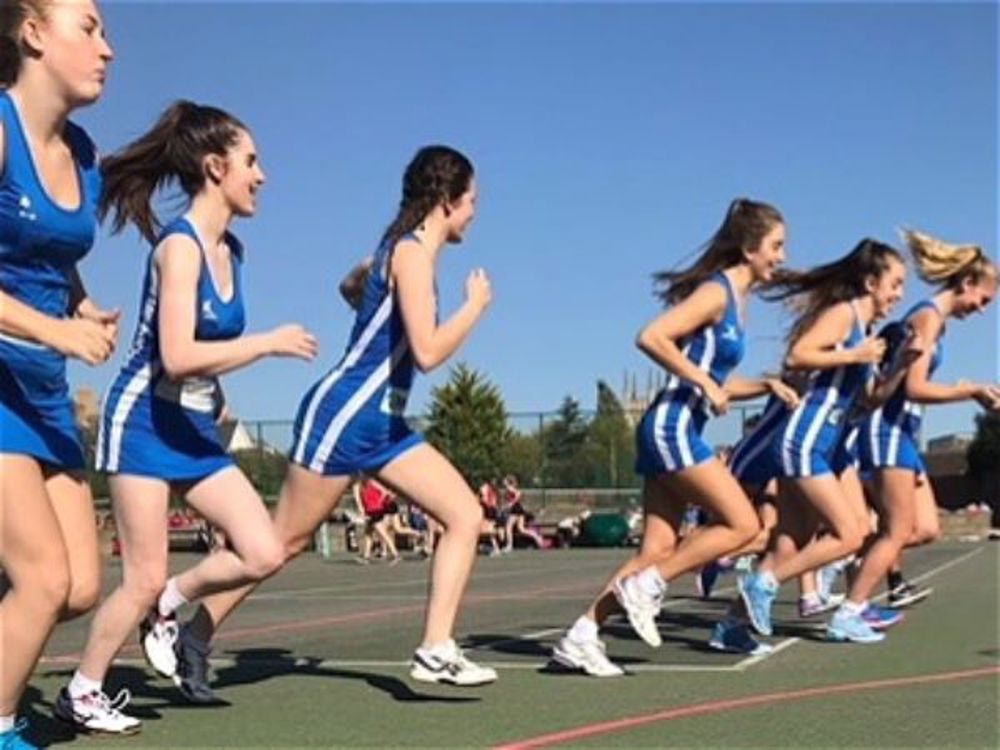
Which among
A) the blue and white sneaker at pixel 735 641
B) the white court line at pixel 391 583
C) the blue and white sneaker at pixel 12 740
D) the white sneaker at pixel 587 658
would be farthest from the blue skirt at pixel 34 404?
the white court line at pixel 391 583

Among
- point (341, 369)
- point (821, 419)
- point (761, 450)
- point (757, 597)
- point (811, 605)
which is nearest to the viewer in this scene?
point (341, 369)

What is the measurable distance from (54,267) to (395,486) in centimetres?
182

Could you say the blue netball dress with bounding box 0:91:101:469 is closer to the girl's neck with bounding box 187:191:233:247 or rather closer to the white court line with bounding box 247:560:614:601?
the girl's neck with bounding box 187:191:233:247

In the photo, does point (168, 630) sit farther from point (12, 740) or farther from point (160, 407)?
point (12, 740)

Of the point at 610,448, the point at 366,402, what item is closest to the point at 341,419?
the point at 366,402

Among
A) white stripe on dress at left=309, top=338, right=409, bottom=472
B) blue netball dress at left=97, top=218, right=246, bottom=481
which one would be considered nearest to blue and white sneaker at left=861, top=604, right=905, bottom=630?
white stripe on dress at left=309, top=338, right=409, bottom=472

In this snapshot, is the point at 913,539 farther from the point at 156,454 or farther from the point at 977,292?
the point at 156,454

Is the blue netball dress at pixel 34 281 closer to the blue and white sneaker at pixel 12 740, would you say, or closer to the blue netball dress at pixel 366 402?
the blue and white sneaker at pixel 12 740

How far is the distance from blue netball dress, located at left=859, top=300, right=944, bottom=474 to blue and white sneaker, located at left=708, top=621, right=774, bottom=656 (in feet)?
4.86

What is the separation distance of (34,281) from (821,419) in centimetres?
489

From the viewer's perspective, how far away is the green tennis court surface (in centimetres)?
520

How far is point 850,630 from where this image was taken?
8344 mm

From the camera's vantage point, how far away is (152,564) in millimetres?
5469

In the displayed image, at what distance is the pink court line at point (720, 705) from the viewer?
5090mm
